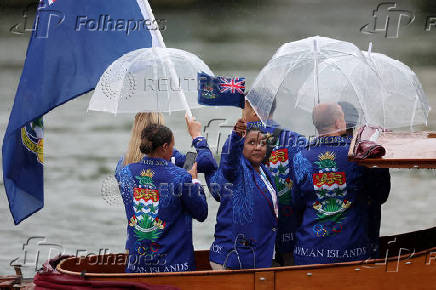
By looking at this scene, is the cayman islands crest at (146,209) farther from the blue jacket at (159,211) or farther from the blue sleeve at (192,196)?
the blue sleeve at (192,196)

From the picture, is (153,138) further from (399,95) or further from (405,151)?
(399,95)

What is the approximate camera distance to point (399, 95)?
5.83 m

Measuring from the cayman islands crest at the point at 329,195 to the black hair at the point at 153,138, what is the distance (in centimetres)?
81

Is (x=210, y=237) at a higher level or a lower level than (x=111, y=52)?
lower

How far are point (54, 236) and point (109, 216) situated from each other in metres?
0.94

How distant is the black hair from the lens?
512 centimetres

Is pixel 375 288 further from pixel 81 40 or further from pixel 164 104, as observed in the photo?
pixel 81 40

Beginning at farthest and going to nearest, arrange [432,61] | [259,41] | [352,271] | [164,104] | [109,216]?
1. [259,41]
2. [432,61]
3. [109,216]
4. [164,104]
5. [352,271]

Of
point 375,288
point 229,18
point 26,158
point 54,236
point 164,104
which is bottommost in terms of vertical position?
point 54,236

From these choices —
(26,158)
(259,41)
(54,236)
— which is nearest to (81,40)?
(26,158)

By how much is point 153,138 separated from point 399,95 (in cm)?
160

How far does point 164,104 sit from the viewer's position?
5.61m

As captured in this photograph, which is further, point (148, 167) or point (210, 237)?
point (210, 237)

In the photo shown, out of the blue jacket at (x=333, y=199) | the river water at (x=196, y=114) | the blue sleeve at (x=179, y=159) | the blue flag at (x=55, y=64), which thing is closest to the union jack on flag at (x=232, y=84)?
the blue jacket at (x=333, y=199)
